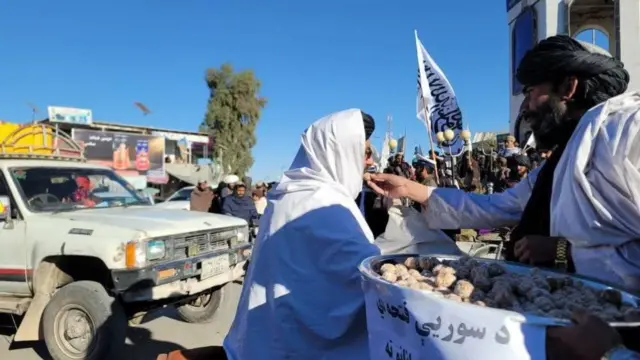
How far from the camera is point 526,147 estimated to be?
1053 centimetres

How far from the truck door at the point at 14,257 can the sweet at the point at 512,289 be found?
478 cm

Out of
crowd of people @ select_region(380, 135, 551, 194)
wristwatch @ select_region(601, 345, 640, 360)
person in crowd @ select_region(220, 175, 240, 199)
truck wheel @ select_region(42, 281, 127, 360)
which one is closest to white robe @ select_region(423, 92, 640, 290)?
wristwatch @ select_region(601, 345, 640, 360)

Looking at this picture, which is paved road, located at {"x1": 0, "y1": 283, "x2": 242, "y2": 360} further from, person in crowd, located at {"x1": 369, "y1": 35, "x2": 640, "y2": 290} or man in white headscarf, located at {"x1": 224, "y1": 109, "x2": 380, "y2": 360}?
person in crowd, located at {"x1": 369, "y1": 35, "x2": 640, "y2": 290}

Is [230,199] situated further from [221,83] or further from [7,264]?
[221,83]

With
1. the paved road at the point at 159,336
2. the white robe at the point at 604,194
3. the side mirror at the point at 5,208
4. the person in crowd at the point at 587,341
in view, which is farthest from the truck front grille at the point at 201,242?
the person in crowd at the point at 587,341

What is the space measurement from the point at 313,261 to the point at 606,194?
0.97 meters

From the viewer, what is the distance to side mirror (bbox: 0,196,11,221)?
4.90 m

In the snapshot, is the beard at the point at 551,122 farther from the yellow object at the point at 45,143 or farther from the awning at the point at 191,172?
the awning at the point at 191,172

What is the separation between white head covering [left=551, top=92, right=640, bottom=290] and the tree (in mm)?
40224

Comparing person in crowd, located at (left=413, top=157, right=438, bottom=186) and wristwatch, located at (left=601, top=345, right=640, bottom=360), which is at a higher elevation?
person in crowd, located at (left=413, top=157, right=438, bottom=186)

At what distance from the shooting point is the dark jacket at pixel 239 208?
972 centimetres

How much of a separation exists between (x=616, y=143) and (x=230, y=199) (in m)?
8.89

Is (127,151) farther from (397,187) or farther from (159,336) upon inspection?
(397,187)

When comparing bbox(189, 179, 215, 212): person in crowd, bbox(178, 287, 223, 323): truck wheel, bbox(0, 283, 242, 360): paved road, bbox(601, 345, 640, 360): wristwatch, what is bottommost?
bbox(0, 283, 242, 360): paved road
